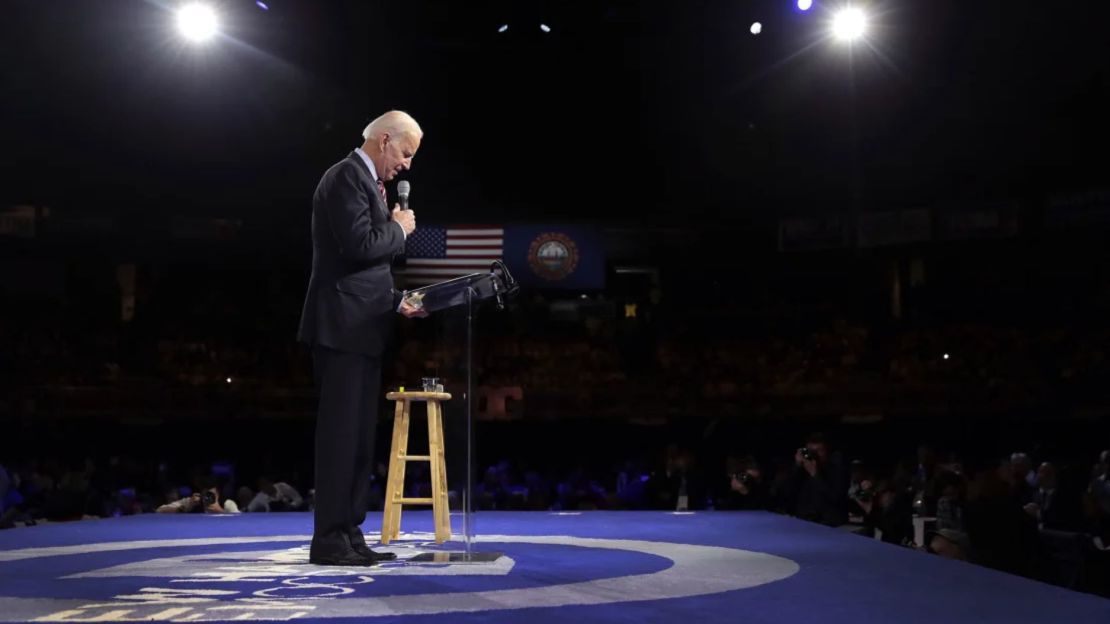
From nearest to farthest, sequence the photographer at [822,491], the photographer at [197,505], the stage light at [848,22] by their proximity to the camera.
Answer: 1. the photographer at [822,491]
2. the photographer at [197,505]
3. the stage light at [848,22]

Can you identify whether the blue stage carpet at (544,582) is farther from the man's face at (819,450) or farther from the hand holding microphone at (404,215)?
the man's face at (819,450)

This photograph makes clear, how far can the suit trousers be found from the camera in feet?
12.2

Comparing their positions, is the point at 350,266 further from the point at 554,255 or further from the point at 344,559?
the point at 554,255

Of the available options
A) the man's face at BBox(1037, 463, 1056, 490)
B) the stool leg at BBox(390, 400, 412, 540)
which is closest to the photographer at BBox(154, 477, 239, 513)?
the stool leg at BBox(390, 400, 412, 540)

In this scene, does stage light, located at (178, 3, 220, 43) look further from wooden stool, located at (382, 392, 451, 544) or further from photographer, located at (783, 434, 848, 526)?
wooden stool, located at (382, 392, 451, 544)

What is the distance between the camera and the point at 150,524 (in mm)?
5699

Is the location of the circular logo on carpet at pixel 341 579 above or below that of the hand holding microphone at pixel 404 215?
below

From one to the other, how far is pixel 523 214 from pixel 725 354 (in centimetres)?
401

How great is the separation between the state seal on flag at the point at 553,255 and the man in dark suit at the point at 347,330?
13.5 m

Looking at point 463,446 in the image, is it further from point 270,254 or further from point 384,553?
point 270,254

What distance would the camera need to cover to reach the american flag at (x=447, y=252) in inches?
654

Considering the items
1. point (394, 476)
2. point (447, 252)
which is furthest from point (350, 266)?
point (447, 252)

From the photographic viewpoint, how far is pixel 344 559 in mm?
3652

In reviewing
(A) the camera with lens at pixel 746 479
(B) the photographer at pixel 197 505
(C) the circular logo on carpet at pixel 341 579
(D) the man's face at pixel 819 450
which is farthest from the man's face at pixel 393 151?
(A) the camera with lens at pixel 746 479
